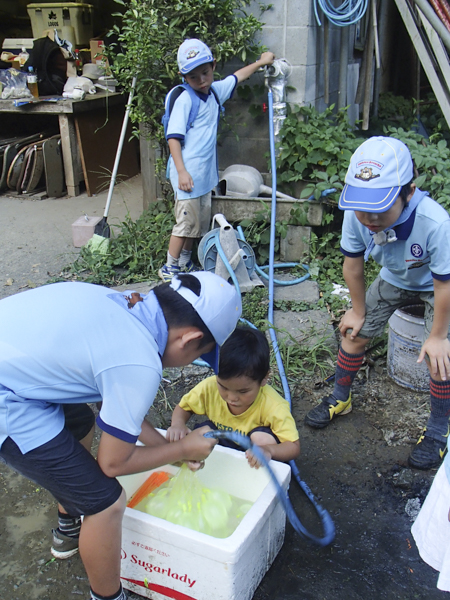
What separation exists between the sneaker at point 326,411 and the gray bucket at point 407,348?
39 cm

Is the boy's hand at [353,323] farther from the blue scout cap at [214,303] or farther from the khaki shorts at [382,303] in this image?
the blue scout cap at [214,303]

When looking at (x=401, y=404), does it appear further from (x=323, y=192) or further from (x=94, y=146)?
(x=94, y=146)

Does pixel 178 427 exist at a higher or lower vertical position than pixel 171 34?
lower

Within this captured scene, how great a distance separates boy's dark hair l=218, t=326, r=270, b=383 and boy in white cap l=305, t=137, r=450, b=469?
2.14 feet

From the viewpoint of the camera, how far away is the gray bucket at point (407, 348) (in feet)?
9.32

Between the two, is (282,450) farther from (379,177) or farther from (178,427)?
(379,177)

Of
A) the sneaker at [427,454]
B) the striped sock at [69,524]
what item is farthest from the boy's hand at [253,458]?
the sneaker at [427,454]

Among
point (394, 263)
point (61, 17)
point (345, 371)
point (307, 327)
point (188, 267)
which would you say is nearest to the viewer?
point (394, 263)

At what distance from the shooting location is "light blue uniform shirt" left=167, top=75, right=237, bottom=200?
3945 millimetres

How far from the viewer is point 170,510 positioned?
197cm

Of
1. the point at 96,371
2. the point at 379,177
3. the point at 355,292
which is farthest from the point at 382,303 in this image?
the point at 96,371

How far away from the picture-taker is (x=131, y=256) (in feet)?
14.9

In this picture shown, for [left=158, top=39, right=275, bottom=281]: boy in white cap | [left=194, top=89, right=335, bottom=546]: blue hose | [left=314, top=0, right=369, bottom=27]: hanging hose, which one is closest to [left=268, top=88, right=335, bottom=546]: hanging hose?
[left=194, top=89, right=335, bottom=546]: blue hose

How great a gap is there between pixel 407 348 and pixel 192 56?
2.50 m
